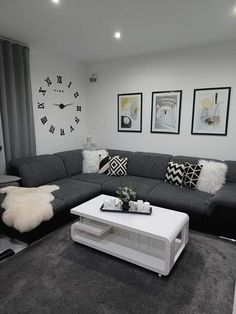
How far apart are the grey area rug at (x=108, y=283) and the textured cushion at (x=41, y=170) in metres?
1.01

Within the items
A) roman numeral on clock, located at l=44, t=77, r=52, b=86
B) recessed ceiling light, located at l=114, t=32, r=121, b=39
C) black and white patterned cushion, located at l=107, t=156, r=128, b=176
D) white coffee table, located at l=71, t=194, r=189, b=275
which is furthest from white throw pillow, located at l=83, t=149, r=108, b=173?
recessed ceiling light, located at l=114, t=32, r=121, b=39

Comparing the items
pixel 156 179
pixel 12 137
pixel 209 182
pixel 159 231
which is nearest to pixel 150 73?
pixel 156 179

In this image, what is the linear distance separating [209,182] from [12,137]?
2825 mm

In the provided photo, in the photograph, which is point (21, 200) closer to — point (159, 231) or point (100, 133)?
point (159, 231)

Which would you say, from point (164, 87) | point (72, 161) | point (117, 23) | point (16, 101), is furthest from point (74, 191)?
point (164, 87)

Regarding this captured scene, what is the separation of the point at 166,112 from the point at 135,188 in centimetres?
147

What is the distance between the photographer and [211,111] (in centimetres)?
324

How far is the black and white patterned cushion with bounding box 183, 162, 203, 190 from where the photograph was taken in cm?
294

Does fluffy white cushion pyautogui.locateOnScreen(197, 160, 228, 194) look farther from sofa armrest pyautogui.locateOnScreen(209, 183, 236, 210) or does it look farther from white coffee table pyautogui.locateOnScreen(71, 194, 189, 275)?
white coffee table pyautogui.locateOnScreen(71, 194, 189, 275)

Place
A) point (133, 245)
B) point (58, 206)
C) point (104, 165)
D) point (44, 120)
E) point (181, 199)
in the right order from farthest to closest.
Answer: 1. point (104, 165)
2. point (44, 120)
3. point (181, 199)
4. point (58, 206)
5. point (133, 245)

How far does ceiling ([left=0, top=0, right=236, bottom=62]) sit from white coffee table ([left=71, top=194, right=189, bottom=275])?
204 centimetres

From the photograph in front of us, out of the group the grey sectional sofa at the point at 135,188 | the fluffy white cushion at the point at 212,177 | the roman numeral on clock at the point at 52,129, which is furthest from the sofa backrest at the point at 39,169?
the fluffy white cushion at the point at 212,177

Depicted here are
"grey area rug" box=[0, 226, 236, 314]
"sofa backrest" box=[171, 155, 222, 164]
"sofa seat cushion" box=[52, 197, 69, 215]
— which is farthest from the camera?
"sofa backrest" box=[171, 155, 222, 164]

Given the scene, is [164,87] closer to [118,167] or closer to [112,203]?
[118,167]
